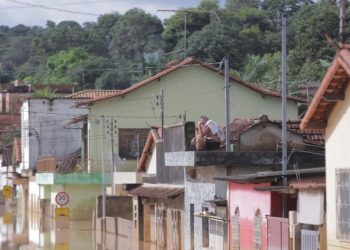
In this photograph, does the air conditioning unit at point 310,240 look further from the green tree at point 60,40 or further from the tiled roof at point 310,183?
the green tree at point 60,40

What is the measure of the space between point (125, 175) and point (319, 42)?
23.7 m

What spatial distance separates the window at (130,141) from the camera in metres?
58.2

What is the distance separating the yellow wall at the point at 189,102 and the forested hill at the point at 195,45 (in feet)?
13.7

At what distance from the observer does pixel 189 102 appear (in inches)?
2237

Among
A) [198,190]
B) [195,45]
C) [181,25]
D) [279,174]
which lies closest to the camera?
[279,174]

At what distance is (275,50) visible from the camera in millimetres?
102750

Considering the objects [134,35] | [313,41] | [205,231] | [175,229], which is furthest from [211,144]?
[134,35]

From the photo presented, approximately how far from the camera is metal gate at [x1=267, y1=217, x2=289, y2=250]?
2475 centimetres

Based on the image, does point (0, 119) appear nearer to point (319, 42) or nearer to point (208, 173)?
point (319, 42)

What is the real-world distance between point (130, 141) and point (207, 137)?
25.3m

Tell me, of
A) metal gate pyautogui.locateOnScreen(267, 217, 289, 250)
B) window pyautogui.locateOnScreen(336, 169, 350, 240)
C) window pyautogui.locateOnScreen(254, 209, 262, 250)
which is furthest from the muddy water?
window pyautogui.locateOnScreen(336, 169, 350, 240)

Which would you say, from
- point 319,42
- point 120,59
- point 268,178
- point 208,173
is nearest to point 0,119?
point 120,59

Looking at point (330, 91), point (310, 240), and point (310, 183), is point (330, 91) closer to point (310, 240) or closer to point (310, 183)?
point (310, 183)

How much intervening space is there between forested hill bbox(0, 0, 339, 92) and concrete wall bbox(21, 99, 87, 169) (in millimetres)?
7622
